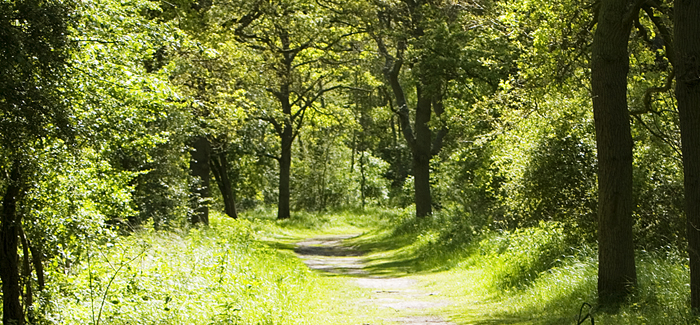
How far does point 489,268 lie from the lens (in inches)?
563

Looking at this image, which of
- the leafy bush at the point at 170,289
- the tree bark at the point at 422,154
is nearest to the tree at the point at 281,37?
the tree bark at the point at 422,154

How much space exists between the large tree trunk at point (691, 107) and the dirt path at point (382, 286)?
3.83 meters

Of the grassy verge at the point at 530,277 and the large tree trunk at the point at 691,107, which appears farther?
the grassy verge at the point at 530,277

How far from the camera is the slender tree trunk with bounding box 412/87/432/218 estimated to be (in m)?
26.5

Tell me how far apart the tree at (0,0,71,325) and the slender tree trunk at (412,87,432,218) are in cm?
1999

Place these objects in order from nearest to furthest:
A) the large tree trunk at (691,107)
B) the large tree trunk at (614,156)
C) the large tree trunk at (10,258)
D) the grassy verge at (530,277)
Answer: the large tree trunk at (691,107) → the large tree trunk at (10,258) → the grassy verge at (530,277) → the large tree trunk at (614,156)

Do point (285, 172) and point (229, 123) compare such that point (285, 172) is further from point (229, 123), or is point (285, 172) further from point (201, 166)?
point (229, 123)

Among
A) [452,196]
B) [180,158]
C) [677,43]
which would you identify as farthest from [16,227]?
[452,196]

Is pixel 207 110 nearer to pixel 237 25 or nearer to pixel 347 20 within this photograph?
pixel 237 25

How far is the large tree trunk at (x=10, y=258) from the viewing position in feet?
25.1

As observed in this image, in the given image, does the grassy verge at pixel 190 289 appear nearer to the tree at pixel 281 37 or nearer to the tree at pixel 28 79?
the tree at pixel 28 79

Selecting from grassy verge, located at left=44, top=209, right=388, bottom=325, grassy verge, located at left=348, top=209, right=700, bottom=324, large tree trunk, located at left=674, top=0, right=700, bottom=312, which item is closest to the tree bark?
grassy verge, located at left=348, top=209, right=700, bottom=324

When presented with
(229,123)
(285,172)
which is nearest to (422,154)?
(229,123)

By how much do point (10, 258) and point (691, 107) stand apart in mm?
7694
